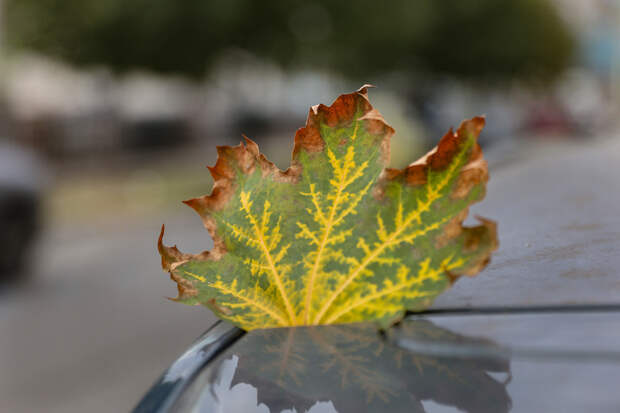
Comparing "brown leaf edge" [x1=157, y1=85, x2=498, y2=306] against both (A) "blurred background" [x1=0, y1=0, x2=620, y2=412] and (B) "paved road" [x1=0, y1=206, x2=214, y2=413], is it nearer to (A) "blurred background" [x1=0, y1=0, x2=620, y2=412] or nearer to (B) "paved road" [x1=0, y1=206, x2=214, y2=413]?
(A) "blurred background" [x1=0, y1=0, x2=620, y2=412]

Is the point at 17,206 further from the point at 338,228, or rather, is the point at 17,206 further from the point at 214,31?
the point at 214,31

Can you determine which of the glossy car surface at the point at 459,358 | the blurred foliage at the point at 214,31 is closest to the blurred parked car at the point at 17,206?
the glossy car surface at the point at 459,358

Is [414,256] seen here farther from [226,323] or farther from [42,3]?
[42,3]

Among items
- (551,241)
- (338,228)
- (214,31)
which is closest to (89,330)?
(551,241)

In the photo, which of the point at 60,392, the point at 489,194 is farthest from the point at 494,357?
the point at 60,392

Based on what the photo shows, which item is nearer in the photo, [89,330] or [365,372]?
[365,372]
